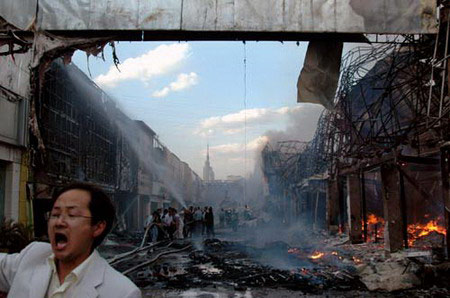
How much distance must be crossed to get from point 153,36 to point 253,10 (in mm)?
2176

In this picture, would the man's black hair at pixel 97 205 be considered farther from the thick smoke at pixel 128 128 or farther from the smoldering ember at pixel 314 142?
the thick smoke at pixel 128 128

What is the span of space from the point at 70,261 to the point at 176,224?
20966 mm

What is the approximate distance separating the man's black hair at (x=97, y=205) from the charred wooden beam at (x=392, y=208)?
35.3ft

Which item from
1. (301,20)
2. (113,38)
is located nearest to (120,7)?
(113,38)

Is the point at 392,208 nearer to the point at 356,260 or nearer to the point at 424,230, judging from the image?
the point at 356,260

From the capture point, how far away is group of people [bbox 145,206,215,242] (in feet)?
65.7

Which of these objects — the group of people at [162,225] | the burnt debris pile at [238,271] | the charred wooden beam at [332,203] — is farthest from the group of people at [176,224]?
the charred wooden beam at [332,203]

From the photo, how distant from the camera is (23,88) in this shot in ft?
43.9

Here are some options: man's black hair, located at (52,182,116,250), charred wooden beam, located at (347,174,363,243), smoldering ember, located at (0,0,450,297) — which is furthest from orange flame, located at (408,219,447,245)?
man's black hair, located at (52,182,116,250)

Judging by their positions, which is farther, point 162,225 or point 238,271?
point 162,225

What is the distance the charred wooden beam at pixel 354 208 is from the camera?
15625 mm

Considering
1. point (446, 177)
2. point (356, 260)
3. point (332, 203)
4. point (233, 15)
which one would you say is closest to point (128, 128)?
point (332, 203)

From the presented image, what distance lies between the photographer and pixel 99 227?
2.17 meters

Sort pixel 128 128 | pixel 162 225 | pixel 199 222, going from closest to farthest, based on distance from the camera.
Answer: pixel 162 225 → pixel 199 222 → pixel 128 128
